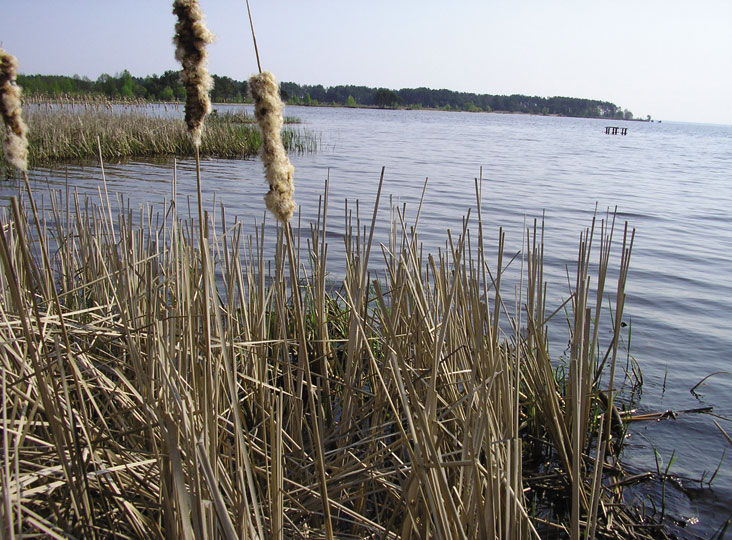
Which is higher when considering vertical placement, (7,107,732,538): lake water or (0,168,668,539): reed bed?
(0,168,668,539): reed bed

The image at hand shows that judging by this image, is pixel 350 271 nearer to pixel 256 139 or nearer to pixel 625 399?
pixel 625 399

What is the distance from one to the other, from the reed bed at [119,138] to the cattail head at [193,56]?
38.2ft

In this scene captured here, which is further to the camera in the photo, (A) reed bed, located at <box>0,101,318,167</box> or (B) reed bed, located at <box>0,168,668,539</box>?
(A) reed bed, located at <box>0,101,318,167</box>

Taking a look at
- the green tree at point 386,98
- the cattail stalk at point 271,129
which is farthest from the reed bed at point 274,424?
the green tree at point 386,98

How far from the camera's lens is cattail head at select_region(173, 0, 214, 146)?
1.09 metres

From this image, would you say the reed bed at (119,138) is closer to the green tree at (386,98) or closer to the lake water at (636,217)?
the lake water at (636,217)

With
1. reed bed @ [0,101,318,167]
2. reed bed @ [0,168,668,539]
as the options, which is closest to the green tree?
reed bed @ [0,101,318,167]

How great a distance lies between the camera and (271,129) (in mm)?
1144

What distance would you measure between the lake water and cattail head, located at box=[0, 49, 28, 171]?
2.02 metres

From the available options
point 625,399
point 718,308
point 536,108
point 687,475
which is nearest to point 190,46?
point 687,475

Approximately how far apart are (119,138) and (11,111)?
51.4 feet

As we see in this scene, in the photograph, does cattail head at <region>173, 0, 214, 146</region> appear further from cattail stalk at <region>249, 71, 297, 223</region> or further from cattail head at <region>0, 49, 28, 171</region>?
cattail head at <region>0, 49, 28, 171</region>

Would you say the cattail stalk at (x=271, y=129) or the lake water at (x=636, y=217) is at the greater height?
the cattail stalk at (x=271, y=129)

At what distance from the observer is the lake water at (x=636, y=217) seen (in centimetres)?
319
